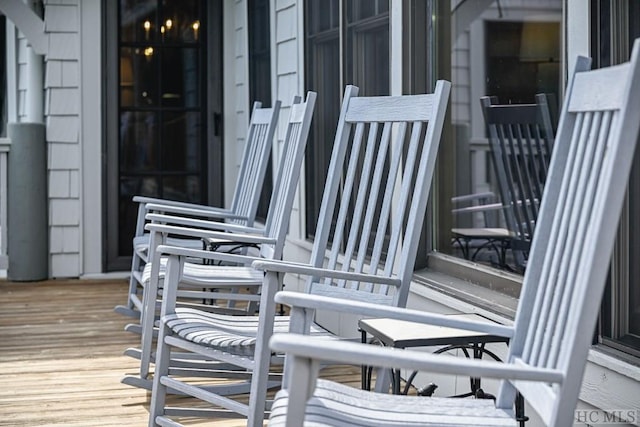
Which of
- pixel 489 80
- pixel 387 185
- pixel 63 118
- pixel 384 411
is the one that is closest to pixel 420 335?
pixel 384 411


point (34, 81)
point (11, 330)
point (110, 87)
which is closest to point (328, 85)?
point (11, 330)

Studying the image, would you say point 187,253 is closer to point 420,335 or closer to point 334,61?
point 420,335

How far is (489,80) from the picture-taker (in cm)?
330

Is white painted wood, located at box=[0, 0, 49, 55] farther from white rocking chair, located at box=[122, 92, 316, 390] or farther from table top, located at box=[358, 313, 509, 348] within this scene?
table top, located at box=[358, 313, 509, 348]

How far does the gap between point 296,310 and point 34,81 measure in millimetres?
5324

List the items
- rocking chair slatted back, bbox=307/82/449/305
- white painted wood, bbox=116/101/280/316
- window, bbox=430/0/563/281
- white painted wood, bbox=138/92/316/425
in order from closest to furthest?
rocking chair slatted back, bbox=307/82/449/305, white painted wood, bbox=138/92/316/425, window, bbox=430/0/563/281, white painted wood, bbox=116/101/280/316

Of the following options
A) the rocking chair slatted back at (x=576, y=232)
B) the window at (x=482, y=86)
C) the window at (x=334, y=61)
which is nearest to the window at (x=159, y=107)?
the window at (x=334, y=61)

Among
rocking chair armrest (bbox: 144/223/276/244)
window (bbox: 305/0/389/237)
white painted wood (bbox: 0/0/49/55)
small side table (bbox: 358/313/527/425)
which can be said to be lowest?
small side table (bbox: 358/313/527/425)

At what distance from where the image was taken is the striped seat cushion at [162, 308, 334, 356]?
288 cm

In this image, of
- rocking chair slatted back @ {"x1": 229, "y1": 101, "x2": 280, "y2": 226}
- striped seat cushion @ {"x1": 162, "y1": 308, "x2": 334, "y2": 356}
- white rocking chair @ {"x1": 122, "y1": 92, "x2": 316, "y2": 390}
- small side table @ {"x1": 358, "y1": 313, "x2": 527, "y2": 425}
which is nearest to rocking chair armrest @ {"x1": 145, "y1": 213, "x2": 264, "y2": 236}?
white rocking chair @ {"x1": 122, "y1": 92, "x2": 316, "y2": 390}

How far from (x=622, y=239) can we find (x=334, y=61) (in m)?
2.57

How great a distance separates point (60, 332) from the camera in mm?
5047

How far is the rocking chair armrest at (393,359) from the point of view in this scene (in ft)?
5.10
